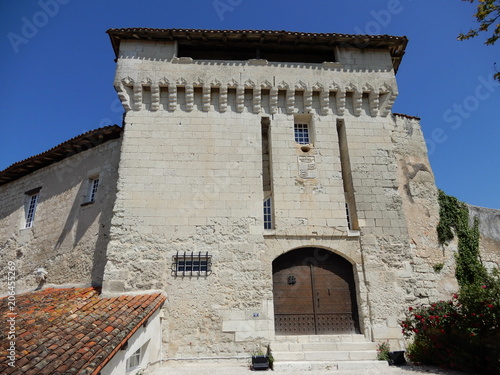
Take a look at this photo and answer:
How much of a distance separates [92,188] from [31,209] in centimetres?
362

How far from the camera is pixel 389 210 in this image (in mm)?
8922

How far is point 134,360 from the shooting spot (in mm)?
6785

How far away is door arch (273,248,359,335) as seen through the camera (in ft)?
26.4

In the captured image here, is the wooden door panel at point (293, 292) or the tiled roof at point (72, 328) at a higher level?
the wooden door panel at point (293, 292)

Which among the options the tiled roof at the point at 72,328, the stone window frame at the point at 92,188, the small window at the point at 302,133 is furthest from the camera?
the stone window frame at the point at 92,188

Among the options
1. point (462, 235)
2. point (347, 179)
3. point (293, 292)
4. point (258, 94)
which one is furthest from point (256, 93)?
point (462, 235)

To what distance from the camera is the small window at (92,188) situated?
10.5 meters

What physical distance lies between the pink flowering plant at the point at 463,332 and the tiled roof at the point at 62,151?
10142 mm

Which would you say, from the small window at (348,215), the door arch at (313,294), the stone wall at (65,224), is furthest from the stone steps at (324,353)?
the stone wall at (65,224)

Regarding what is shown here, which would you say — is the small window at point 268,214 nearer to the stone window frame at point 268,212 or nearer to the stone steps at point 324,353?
the stone window frame at point 268,212

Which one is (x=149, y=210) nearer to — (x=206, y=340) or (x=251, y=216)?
(x=251, y=216)

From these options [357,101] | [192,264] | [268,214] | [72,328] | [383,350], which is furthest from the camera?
[357,101]

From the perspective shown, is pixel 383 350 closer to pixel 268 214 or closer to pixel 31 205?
pixel 268 214

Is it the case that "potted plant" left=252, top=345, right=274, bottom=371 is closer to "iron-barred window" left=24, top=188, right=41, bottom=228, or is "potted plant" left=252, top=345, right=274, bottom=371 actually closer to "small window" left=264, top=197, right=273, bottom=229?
"small window" left=264, top=197, right=273, bottom=229
